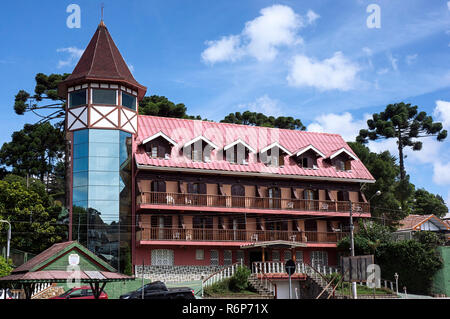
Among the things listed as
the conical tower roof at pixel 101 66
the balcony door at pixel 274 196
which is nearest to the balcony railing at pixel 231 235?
the balcony door at pixel 274 196

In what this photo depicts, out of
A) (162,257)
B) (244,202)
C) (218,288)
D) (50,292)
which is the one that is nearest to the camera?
(50,292)

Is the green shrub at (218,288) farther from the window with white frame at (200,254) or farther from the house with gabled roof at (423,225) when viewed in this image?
the house with gabled roof at (423,225)

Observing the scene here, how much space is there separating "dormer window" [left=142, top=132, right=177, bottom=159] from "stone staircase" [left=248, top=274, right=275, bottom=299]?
430 inches

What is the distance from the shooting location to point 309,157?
46.1 m

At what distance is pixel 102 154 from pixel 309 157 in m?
17.2

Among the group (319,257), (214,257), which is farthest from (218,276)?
(319,257)

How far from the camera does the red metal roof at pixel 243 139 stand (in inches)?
1631

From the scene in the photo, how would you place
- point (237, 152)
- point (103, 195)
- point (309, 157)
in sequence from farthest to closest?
point (309, 157)
point (237, 152)
point (103, 195)

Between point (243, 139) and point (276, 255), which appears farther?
point (243, 139)

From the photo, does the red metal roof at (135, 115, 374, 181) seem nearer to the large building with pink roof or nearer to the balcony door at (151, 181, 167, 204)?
the large building with pink roof

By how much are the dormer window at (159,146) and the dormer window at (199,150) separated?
4.20ft

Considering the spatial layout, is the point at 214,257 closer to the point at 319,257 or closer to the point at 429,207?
the point at 319,257

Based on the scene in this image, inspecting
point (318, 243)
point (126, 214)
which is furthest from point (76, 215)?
point (318, 243)

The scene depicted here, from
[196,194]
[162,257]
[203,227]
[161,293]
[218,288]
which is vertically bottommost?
[218,288]
